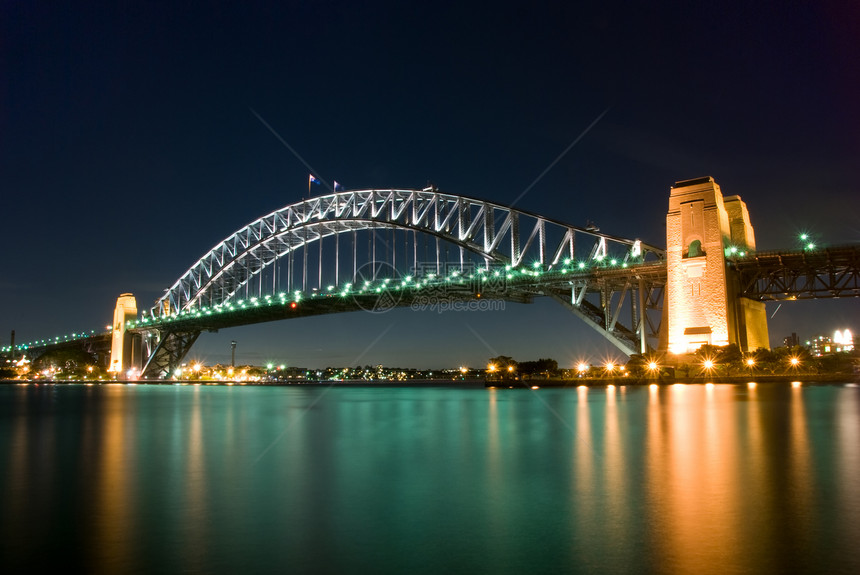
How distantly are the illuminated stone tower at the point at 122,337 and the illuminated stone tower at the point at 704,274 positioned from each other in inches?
2805

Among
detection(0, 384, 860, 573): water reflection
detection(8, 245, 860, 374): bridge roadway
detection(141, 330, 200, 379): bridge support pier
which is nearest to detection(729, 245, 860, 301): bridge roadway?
detection(8, 245, 860, 374): bridge roadway

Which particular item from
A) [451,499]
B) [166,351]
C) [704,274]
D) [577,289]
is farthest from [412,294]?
[166,351]

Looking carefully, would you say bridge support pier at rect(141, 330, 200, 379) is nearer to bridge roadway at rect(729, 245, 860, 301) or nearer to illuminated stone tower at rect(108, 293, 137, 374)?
illuminated stone tower at rect(108, 293, 137, 374)

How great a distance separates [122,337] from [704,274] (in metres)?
73.4

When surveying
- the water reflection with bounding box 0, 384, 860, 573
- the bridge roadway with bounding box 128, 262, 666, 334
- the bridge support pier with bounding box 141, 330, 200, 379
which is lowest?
the water reflection with bounding box 0, 384, 860, 573

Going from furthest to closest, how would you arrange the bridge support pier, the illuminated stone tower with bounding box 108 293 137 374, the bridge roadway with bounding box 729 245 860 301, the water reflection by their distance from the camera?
the illuminated stone tower with bounding box 108 293 137 374, the bridge support pier, the bridge roadway with bounding box 729 245 860 301, the water reflection

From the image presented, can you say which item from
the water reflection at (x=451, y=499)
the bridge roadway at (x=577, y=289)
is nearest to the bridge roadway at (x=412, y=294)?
the bridge roadway at (x=577, y=289)

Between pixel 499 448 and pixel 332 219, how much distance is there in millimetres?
49903

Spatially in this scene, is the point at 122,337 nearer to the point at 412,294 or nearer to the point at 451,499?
the point at 412,294

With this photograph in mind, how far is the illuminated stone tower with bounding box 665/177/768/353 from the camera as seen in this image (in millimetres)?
34281

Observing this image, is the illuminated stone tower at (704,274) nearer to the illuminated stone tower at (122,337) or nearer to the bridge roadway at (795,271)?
the bridge roadway at (795,271)

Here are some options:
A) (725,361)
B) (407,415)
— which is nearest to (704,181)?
(725,361)

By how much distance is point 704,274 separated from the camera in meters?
34.9

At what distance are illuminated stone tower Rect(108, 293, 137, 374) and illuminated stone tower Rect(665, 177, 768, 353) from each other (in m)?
71.2
